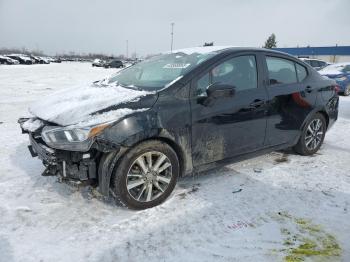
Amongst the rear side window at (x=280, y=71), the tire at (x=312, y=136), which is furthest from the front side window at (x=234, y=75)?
the tire at (x=312, y=136)

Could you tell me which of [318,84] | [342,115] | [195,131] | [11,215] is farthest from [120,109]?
[342,115]

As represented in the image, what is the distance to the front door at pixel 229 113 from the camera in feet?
11.6

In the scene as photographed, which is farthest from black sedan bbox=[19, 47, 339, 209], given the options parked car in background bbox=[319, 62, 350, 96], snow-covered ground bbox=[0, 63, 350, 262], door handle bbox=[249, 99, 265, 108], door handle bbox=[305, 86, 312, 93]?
parked car in background bbox=[319, 62, 350, 96]

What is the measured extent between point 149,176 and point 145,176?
0.04 metres

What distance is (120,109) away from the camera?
3.15m

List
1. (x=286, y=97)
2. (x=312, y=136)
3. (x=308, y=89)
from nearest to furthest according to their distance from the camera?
(x=286, y=97)
(x=308, y=89)
(x=312, y=136)

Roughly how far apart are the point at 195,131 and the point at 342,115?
6.81 metres

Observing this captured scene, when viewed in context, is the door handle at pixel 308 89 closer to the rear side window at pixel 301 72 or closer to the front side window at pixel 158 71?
the rear side window at pixel 301 72

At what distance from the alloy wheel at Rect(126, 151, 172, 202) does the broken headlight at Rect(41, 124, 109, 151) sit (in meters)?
0.50

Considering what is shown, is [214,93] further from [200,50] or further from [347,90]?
[347,90]

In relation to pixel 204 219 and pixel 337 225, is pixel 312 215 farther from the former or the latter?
pixel 204 219

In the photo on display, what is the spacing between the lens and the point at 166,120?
3.29m

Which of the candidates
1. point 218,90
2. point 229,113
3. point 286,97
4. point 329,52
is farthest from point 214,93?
point 329,52

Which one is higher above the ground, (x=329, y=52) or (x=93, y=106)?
(x=329, y=52)
